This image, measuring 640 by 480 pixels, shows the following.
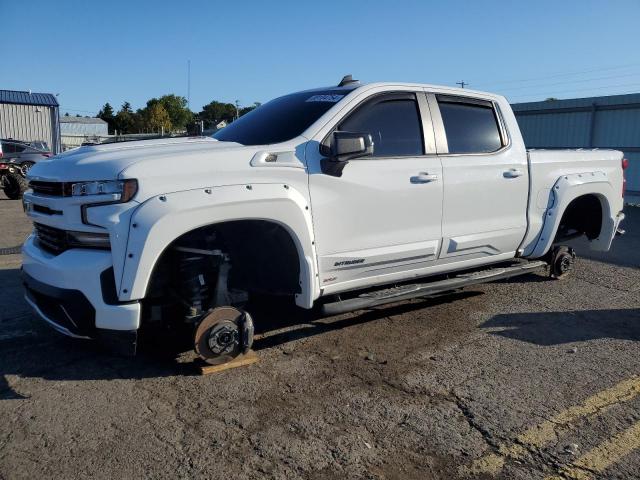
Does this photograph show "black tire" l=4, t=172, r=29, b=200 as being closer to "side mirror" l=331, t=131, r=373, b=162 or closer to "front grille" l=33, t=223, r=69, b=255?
"front grille" l=33, t=223, r=69, b=255

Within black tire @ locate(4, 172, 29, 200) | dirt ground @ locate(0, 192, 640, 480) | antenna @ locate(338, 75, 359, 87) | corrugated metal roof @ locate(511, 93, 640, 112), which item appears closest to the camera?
dirt ground @ locate(0, 192, 640, 480)

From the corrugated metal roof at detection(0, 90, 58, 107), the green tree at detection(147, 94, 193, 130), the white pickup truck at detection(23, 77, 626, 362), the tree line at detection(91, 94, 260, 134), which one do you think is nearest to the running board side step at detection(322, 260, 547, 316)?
the white pickup truck at detection(23, 77, 626, 362)

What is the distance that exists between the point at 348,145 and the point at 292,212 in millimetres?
619

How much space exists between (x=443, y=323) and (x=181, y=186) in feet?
9.31

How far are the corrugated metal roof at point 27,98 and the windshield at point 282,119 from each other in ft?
125

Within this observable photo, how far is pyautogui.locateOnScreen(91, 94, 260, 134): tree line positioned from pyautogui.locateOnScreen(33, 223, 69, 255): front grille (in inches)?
2611

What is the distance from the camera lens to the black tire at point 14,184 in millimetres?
16250

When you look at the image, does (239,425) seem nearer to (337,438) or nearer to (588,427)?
(337,438)

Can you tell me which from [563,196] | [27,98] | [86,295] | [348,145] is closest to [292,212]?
[348,145]

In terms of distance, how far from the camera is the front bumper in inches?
137

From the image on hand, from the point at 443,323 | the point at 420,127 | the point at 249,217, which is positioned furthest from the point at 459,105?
the point at 249,217

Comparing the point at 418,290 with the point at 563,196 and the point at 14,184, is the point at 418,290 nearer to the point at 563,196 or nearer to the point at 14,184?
the point at 563,196

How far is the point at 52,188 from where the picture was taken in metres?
3.75

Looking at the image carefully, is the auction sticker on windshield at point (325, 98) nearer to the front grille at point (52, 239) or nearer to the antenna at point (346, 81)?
the antenna at point (346, 81)
